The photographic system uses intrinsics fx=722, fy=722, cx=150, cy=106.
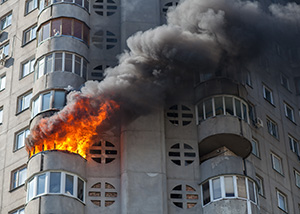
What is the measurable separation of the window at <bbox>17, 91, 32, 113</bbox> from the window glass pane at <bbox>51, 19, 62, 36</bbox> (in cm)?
409

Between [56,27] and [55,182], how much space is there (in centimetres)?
1135

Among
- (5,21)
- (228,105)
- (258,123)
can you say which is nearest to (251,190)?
(228,105)

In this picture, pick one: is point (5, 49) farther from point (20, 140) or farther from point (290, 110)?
point (290, 110)

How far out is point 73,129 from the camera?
4206 cm

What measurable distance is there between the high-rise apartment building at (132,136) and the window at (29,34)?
102 mm

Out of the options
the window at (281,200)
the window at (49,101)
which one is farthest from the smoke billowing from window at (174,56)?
the window at (281,200)

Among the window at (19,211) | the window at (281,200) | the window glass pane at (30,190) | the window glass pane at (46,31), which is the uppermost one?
the window glass pane at (46,31)

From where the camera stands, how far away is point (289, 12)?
52031 millimetres

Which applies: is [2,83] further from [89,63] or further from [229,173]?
[229,173]

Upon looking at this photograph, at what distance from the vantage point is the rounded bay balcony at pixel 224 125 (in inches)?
1684

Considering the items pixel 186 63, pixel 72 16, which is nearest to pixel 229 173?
pixel 186 63

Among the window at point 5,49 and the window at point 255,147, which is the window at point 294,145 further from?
the window at point 5,49

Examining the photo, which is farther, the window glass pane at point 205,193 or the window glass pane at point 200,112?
the window glass pane at point 200,112

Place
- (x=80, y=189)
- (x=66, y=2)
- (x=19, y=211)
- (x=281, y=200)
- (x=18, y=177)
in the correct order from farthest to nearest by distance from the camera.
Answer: (x=66, y=2) < (x=281, y=200) < (x=18, y=177) < (x=19, y=211) < (x=80, y=189)
